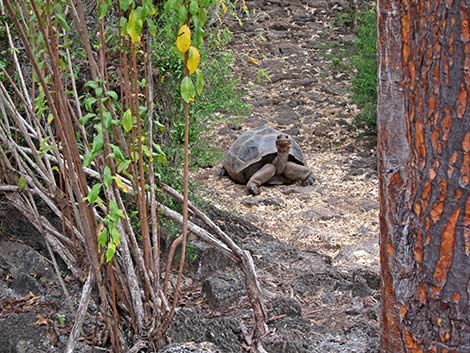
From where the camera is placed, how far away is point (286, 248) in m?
4.01

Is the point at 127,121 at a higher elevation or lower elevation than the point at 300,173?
higher

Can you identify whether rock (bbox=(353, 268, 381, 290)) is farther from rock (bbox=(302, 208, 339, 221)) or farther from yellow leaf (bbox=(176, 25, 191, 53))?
yellow leaf (bbox=(176, 25, 191, 53))

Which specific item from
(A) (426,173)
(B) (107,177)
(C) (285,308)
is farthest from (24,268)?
(A) (426,173)

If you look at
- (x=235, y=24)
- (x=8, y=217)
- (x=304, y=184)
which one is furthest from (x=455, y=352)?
(x=235, y=24)

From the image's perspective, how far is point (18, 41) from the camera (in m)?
3.16

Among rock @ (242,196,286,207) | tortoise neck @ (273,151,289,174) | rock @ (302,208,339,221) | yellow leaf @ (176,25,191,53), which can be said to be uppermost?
yellow leaf @ (176,25,191,53)

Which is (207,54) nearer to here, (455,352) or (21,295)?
(21,295)

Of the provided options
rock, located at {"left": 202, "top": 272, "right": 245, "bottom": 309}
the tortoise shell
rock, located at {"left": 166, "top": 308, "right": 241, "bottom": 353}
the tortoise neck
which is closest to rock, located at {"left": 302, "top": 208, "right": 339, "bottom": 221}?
the tortoise neck

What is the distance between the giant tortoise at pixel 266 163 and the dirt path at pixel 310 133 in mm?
93

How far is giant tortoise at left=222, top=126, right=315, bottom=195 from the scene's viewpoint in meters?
6.05

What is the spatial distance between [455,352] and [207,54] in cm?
228

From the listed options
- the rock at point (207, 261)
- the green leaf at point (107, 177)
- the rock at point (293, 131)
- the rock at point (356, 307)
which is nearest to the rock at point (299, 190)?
the rock at point (293, 131)

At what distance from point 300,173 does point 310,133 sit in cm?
124

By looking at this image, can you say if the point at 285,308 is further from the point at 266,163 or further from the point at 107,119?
the point at 266,163
